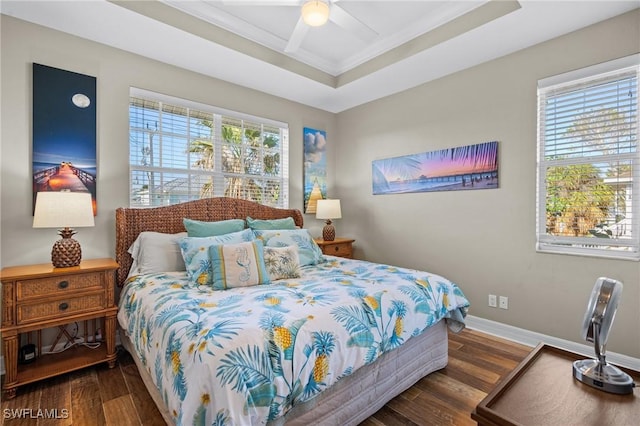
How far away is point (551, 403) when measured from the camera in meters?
1.07

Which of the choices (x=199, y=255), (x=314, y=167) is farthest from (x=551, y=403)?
(x=314, y=167)

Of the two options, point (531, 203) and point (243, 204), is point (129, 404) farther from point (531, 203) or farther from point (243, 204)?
point (531, 203)

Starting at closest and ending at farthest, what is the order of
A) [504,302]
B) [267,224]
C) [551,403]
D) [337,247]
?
[551,403] → [504,302] → [267,224] → [337,247]

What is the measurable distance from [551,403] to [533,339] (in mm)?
2038

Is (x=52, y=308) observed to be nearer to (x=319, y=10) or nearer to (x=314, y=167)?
(x=319, y=10)

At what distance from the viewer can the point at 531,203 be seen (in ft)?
9.03

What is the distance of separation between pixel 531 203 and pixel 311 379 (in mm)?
2560

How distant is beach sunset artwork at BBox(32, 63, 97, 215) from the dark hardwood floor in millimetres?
1393

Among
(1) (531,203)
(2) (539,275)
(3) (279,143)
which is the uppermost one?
(3) (279,143)

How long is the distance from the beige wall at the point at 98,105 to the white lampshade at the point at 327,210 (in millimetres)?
1554

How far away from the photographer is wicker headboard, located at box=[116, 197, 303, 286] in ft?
8.66

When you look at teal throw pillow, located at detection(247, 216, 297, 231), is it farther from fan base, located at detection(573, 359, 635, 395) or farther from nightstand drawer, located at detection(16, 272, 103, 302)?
fan base, located at detection(573, 359, 635, 395)

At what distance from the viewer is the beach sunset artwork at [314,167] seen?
4203mm

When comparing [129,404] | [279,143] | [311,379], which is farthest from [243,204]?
[311,379]
